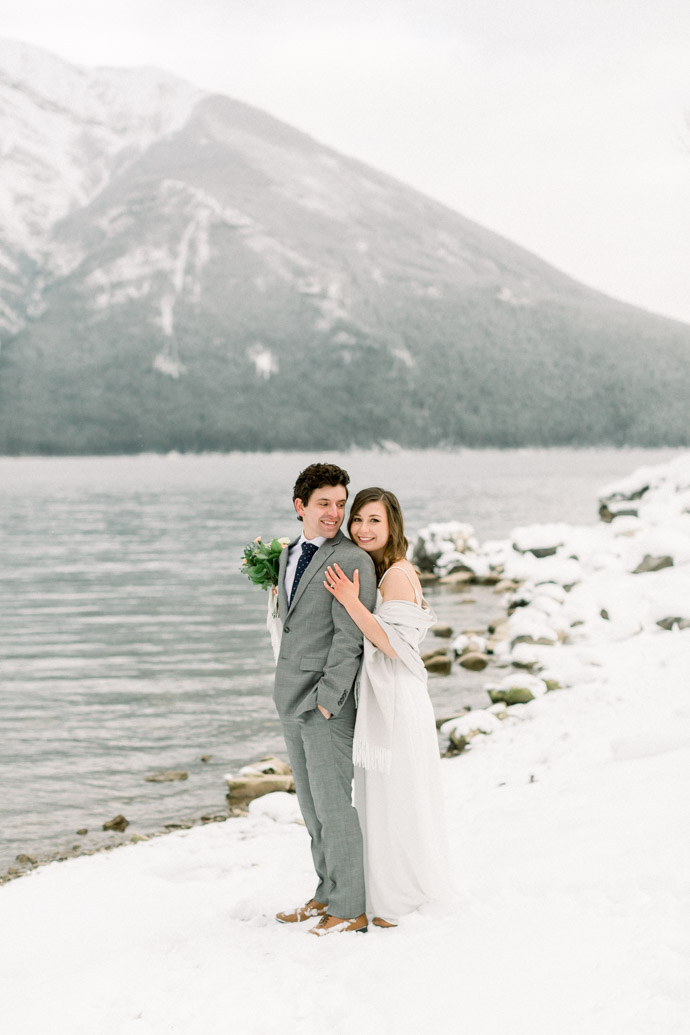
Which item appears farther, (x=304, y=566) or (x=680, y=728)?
(x=680, y=728)

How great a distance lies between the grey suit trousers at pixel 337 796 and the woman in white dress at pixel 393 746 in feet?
0.22

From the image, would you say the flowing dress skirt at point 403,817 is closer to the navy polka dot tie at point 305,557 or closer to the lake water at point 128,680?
the navy polka dot tie at point 305,557

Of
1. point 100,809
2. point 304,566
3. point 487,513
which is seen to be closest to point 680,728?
point 304,566

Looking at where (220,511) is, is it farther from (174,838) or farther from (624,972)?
(624,972)

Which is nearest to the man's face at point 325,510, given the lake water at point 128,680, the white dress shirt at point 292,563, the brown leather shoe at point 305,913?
the white dress shirt at point 292,563

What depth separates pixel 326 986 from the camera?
3900 millimetres

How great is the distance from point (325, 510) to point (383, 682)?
3.03 feet

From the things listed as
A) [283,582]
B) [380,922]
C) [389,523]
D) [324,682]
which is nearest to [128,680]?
[283,582]

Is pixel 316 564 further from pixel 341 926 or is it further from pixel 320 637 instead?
pixel 341 926

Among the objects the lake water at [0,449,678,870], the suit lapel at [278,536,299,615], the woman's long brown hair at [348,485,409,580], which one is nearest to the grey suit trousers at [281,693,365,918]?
the suit lapel at [278,536,299,615]

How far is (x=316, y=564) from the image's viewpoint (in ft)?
14.7

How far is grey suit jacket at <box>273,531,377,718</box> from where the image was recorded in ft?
14.4

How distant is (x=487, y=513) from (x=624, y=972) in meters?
55.3

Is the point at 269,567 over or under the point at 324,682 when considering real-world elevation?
over
